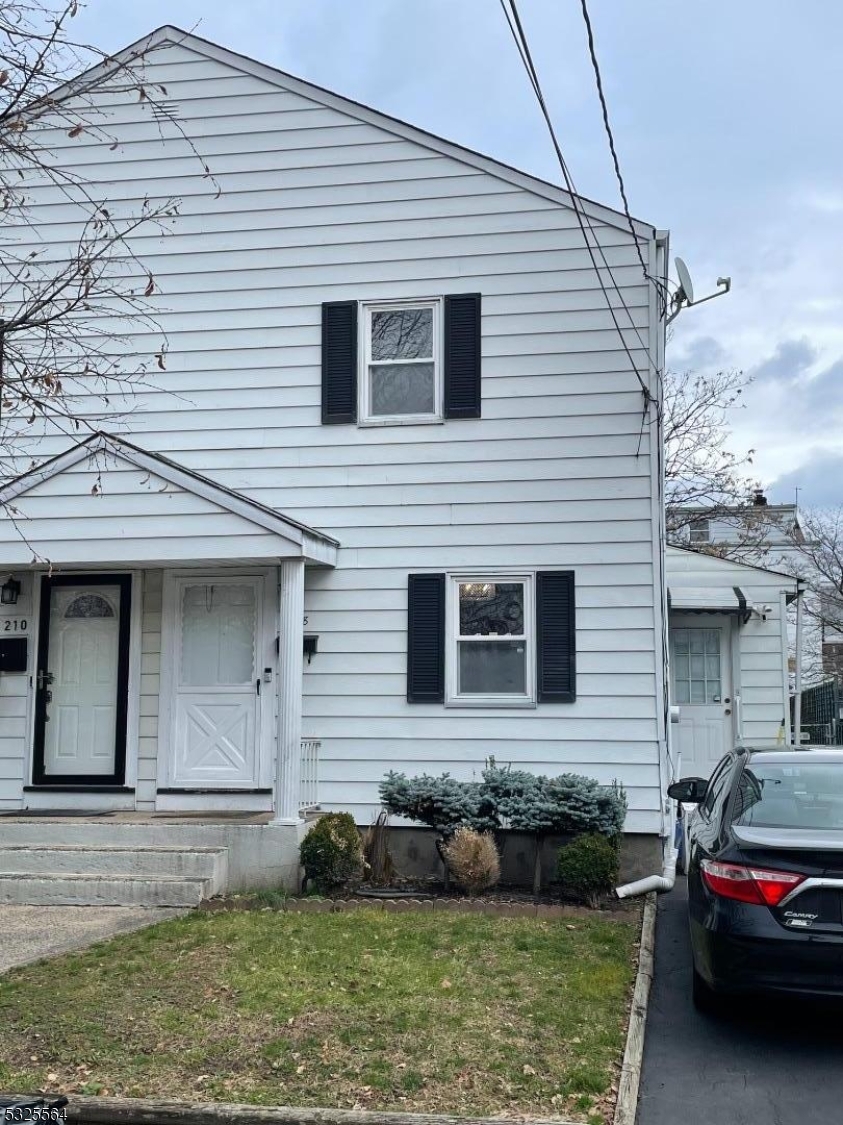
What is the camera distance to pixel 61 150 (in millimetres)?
11664

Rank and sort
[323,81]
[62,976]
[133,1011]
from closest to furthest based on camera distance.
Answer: [133,1011], [62,976], [323,81]

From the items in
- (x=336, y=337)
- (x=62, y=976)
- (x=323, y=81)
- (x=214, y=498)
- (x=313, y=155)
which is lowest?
(x=62, y=976)

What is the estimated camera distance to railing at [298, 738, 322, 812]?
10062mm

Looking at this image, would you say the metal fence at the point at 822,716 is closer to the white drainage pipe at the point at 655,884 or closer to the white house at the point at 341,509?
the white drainage pipe at the point at 655,884

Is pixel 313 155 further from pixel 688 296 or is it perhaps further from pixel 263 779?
pixel 263 779

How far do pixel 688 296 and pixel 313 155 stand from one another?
392 centimetres

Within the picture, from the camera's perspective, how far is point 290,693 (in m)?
9.54

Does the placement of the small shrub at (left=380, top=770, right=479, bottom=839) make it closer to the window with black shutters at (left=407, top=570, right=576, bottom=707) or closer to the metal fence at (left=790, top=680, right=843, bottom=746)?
the window with black shutters at (left=407, top=570, right=576, bottom=707)

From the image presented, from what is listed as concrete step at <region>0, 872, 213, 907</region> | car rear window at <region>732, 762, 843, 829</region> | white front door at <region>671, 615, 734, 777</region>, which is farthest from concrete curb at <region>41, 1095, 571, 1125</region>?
white front door at <region>671, 615, 734, 777</region>

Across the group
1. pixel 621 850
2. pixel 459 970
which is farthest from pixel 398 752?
pixel 459 970

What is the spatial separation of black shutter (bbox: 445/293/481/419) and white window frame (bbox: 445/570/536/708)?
1.53 metres

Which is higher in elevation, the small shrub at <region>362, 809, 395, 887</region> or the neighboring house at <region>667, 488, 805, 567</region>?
the neighboring house at <region>667, 488, 805, 567</region>

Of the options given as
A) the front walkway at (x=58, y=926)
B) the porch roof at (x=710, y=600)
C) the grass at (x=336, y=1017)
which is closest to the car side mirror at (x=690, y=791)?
the grass at (x=336, y=1017)

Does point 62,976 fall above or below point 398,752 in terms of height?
below
